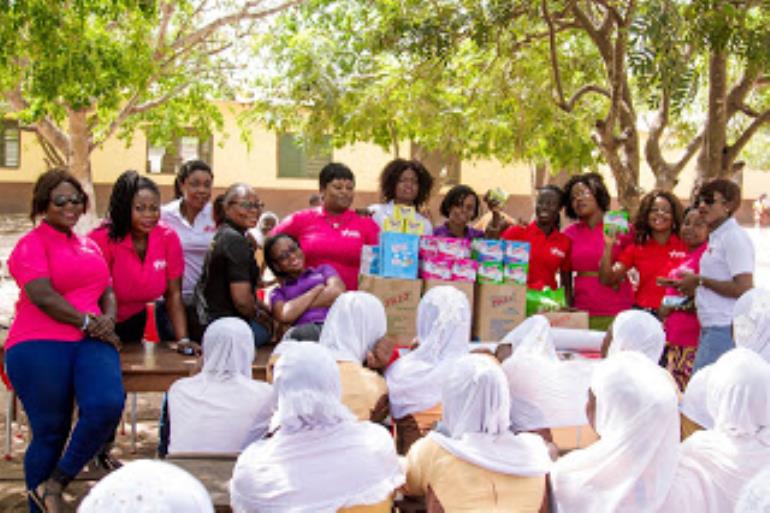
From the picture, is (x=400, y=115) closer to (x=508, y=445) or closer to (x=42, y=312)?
(x=42, y=312)

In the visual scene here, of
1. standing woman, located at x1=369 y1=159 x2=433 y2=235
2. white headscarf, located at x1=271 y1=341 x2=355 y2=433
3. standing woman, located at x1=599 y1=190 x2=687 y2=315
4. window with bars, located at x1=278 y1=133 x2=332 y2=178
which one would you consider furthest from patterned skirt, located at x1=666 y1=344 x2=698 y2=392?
window with bars, located at x1=278 y1=133 x2=332 y2=178

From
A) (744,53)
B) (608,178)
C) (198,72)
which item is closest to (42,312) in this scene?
(744,53)

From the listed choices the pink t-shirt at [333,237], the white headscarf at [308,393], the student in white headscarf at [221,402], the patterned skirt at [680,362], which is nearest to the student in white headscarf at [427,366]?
the student in white headscarf at [221,402]

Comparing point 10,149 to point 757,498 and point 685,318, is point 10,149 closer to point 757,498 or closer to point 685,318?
point 685,318

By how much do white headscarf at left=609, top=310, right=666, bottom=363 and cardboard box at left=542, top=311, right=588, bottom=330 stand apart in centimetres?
Answer: 125

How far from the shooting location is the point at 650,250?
18.5 feet

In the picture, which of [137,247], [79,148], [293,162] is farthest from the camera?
[293,162]

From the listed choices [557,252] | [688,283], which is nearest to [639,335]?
[688,283]

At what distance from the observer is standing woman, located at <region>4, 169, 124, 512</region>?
13.3ft

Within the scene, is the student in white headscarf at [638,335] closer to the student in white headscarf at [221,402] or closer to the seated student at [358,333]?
the seated student at [358,333]

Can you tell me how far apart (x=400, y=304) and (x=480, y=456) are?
246cm

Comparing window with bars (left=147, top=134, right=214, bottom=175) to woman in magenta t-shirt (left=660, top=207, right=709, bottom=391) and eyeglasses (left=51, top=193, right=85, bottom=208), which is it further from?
eyeglasses (left=51, top=193, right=85, bottom=208)

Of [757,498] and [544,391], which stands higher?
[757,498]

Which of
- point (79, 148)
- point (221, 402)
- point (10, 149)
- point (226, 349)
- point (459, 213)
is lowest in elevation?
point (221, 402)
